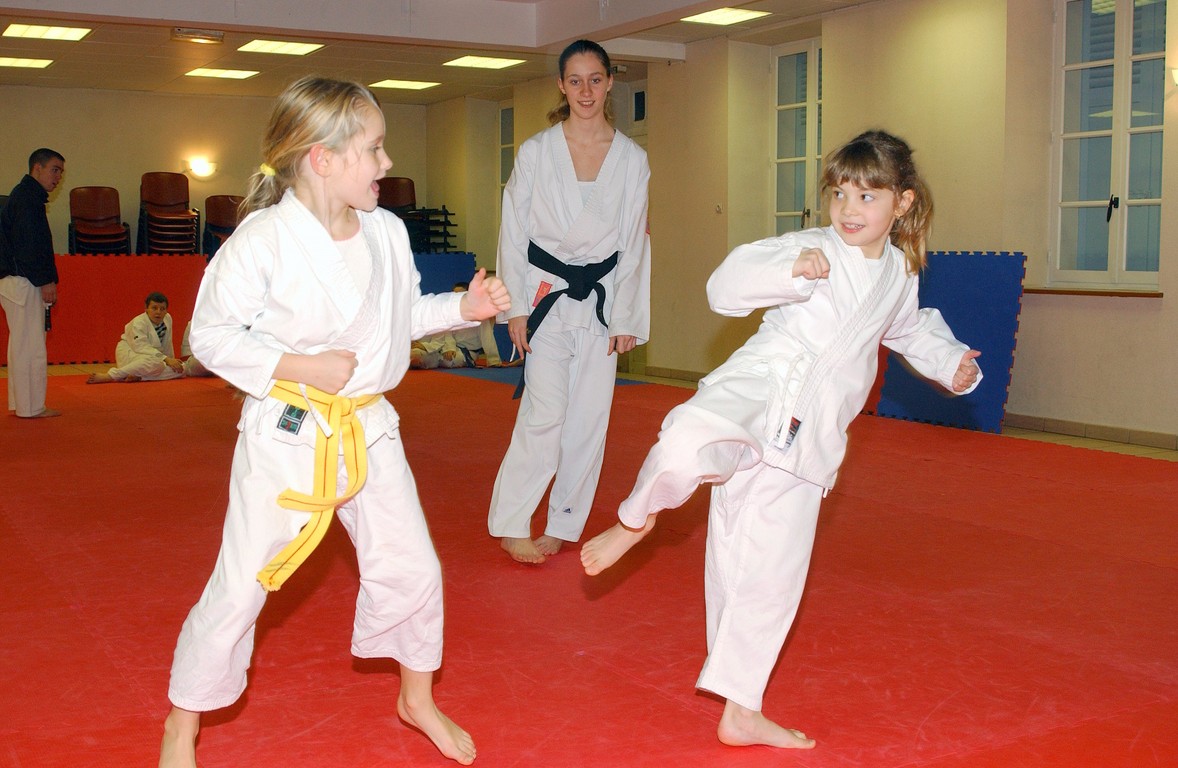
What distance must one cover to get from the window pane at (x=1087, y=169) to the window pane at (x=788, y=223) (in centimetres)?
246

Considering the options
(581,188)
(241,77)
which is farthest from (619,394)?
(241,77)

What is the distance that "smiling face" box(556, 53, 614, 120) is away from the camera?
12.0ft

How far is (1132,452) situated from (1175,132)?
1.77 metres

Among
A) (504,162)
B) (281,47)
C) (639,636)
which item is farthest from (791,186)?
(639,636)

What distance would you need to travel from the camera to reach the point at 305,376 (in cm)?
196

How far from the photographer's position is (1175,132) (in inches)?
252

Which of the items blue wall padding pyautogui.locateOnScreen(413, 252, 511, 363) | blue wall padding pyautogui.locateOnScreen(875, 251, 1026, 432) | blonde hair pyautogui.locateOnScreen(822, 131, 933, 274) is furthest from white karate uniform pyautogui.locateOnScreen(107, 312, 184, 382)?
blonde hair pyautogui.locateOnScreen(822, 131, 933, 274)

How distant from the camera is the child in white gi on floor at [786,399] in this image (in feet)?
7.39

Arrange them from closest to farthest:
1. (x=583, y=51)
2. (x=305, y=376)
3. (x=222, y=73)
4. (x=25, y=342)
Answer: (x=305, y=376) < (x=583, y=51) < (x=25, y=342) < (x=222, y=73)

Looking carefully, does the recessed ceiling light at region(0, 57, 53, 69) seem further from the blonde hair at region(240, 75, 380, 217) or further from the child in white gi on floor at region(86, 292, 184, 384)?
the blonde hair at region(240, 75, 380, 217)

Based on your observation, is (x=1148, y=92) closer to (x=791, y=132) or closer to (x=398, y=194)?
(x=791, y=132)

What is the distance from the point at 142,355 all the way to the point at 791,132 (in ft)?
18.7

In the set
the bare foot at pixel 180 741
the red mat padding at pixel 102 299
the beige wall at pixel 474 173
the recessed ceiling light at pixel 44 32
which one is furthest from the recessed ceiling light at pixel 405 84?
the bare foot at pixel 180 741

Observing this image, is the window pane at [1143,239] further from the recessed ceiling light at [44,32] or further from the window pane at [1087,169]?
the recessed ceiling light at [44,32]
